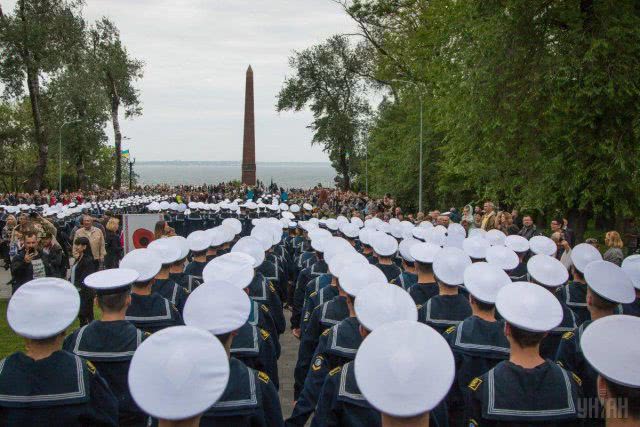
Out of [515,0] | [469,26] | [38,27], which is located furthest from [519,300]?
[38,27]

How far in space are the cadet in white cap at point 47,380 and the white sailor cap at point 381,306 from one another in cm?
164

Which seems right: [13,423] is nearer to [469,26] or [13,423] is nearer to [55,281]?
[55,281]

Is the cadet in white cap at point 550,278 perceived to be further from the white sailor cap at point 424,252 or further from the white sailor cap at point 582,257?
the white sailor cap at point 424,252

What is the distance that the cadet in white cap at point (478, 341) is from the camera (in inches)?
196

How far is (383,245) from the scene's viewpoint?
841cm

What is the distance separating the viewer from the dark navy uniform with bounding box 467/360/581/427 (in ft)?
12.1

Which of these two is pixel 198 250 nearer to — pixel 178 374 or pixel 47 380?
pixel 47 380

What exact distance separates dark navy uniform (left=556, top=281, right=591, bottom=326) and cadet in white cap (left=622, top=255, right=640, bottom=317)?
0.46 m

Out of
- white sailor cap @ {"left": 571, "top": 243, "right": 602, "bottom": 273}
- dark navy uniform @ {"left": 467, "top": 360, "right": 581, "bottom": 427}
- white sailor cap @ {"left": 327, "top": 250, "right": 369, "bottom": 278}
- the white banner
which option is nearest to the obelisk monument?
the white banner

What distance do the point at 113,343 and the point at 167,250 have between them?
2.88m

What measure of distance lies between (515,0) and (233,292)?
1055 centimetres

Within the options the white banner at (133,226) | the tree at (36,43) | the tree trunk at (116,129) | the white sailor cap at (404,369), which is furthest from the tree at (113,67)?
the white sailor cap at (404,369)

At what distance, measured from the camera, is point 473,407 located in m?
3.97

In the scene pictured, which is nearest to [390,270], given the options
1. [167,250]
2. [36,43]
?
[167,250]
